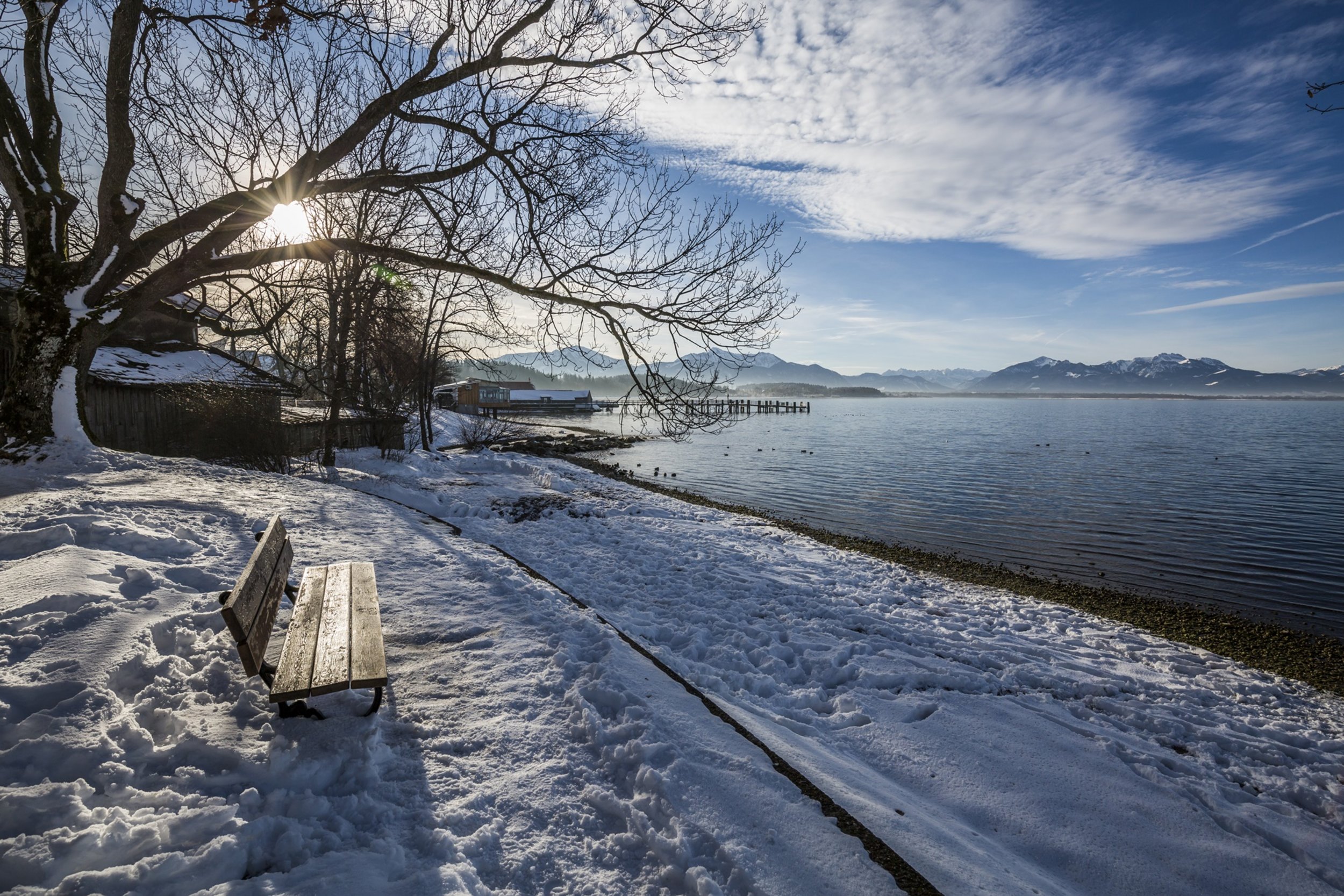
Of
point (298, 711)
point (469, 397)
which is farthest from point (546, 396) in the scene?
point (298, 711)

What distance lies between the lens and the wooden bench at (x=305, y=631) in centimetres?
306

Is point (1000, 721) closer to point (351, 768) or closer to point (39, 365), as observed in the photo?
point (351, 768)

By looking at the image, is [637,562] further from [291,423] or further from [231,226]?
[291,423]

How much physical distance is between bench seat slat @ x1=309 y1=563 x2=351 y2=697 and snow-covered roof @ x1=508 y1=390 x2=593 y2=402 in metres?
76.1

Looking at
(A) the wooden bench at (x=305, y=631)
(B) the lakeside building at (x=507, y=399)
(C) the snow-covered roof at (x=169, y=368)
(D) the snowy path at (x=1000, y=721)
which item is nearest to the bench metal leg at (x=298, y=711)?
(A) the wooden bench at (x=305, y=631)

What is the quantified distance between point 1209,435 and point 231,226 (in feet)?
220

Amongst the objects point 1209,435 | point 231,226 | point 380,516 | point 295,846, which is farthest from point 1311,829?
point 1209,435

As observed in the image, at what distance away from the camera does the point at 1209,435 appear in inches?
1959

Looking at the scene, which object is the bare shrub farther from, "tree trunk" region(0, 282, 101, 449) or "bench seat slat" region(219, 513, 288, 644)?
"bench seat slat" region(219, 513, 288, 644)

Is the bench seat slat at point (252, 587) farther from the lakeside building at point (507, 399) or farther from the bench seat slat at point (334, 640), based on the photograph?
the lakeside building at point (507, 399)

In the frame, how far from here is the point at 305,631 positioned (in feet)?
12.5

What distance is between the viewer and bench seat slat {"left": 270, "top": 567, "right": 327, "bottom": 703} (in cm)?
308

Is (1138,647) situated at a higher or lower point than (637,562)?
lower

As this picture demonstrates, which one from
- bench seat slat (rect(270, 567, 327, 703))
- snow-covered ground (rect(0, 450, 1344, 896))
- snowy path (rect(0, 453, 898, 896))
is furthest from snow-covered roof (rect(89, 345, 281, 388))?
snowy path (rect(0, 453, 898, 896))
